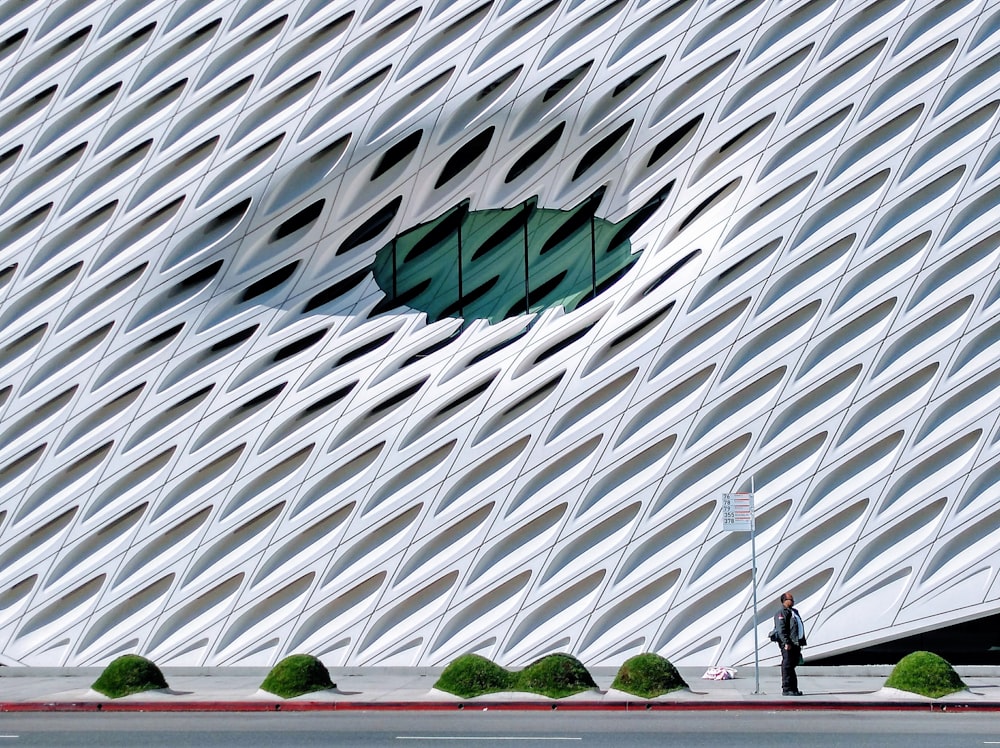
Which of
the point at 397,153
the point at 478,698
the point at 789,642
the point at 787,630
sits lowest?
the point at 478,698

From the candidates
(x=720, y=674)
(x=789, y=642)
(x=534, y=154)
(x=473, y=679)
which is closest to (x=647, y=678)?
(x=789, y=642)

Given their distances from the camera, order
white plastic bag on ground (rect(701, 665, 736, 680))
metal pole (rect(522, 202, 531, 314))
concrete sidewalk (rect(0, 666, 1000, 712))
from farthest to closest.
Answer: metal pole (rect(522, 202, 531, 314)) → white plastic bag on ground (rect(701, 665, 736, 680)) → concrete sidewalk (rect(0, 666, 1000, 712))

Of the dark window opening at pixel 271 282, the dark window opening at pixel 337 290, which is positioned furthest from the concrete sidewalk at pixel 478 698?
the dark window opening at pixel 271 282

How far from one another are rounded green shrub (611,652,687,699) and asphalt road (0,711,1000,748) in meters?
1.05

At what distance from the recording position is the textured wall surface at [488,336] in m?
20.1

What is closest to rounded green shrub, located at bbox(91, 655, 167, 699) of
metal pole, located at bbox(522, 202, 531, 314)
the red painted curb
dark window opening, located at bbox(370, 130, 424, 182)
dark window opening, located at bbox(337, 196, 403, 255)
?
the red painted curb

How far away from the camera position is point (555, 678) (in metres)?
15.4

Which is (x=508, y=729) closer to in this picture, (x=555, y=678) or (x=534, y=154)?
(x=555, y=678)

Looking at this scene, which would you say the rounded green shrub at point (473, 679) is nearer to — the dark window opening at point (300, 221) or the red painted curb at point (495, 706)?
the red painted curb at point (495, 706)

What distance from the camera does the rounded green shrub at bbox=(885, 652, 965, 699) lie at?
1532cm

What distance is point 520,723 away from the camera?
1292 cm

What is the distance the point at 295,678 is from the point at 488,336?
9.03 meters

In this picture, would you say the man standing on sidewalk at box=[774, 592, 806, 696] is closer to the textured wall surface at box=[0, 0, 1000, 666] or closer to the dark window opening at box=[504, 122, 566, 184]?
the textured wall surface at box=[0, 0, 1000, 666]

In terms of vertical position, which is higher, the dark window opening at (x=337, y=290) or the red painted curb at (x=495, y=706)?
the dark window opening at (x=337, y=290)
